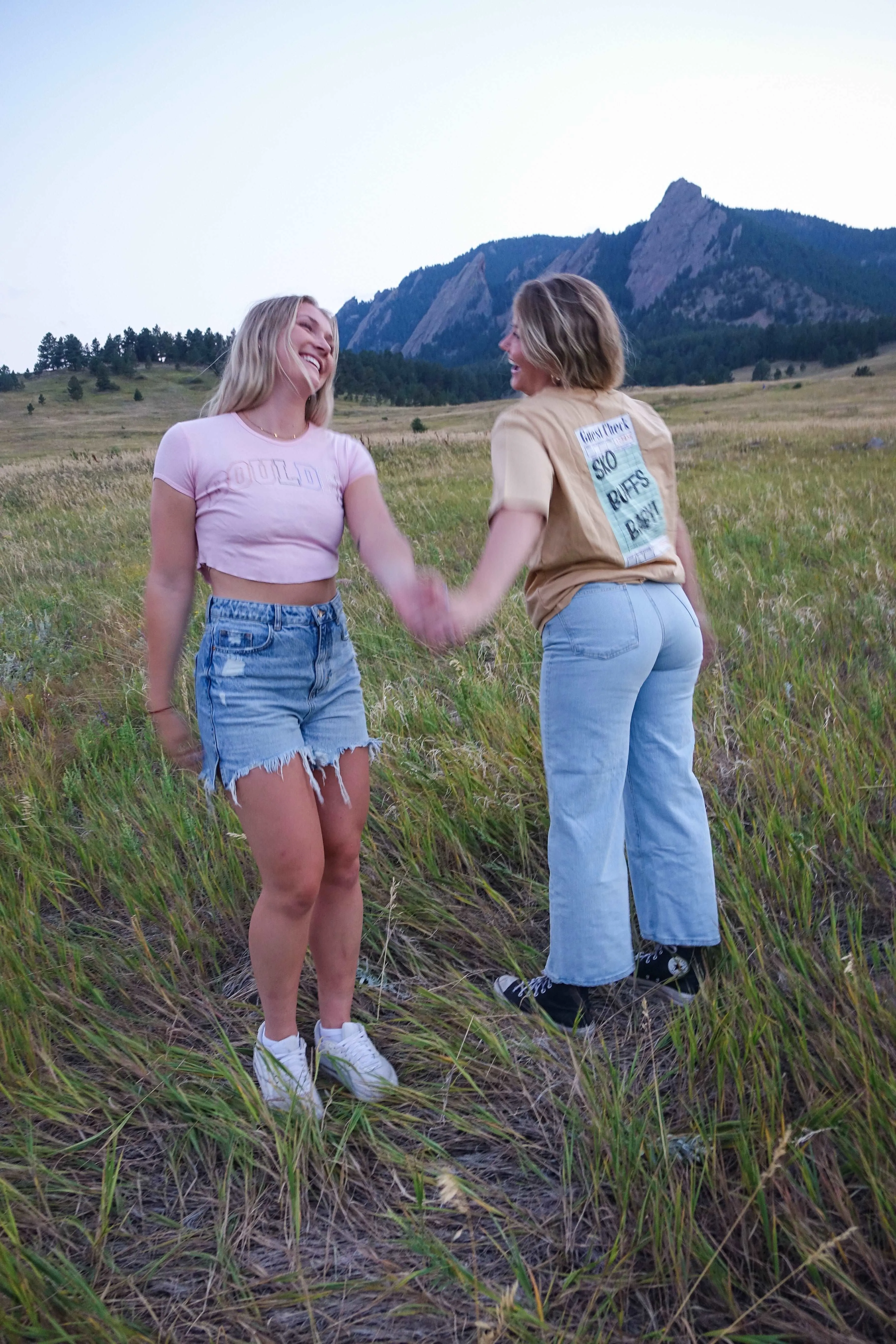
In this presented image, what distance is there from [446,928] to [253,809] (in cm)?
90

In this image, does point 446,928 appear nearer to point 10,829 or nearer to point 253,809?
point 253,809

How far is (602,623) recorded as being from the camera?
2.10 metres

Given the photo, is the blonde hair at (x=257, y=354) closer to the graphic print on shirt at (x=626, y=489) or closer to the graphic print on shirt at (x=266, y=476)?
the graphic print on shirt at (x=266, y=476)

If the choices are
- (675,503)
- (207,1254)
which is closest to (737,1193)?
(207,1254)

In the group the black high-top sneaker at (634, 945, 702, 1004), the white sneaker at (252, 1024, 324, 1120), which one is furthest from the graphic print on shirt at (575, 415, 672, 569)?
the white sneaker at (252, 1024, 324, 1120)

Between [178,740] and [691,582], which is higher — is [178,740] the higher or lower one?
the lower one

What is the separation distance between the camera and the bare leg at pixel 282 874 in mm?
1961

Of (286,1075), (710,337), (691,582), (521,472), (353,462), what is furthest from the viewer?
(710,337)

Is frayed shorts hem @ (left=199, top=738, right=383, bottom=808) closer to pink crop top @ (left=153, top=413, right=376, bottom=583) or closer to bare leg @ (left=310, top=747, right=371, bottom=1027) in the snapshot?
bare leg @ (left=310, top=747, right=371, bottom=1027)

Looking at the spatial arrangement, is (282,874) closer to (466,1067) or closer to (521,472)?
(466,1067)

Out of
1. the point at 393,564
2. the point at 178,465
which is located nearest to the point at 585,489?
the point at 393,564

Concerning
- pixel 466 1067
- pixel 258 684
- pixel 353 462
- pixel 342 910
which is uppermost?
pixel 353 462

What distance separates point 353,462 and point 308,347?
31cm

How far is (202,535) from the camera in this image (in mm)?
2051
